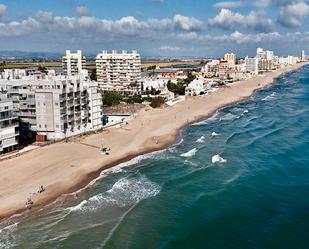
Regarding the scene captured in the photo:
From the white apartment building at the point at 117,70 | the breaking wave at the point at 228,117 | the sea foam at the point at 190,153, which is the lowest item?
the sea foam at the point at 190,153

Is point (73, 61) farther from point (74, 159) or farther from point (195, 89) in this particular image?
point (74, 159)

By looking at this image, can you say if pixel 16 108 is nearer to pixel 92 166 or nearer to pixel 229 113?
pixel 92 166

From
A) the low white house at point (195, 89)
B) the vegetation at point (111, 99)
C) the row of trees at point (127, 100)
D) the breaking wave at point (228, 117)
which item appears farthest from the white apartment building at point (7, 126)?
the low white house at point (195, 89)

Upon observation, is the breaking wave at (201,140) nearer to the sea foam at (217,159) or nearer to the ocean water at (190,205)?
the ocean water at (190,205)

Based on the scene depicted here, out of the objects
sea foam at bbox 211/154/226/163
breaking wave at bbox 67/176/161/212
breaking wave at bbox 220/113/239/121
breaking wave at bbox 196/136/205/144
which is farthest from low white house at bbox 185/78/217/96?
breaking wave at bbox 67/176/161/212

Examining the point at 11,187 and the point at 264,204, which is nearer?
the point at 264,204

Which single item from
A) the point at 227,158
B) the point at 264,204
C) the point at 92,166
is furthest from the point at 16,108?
the point at 264,204
